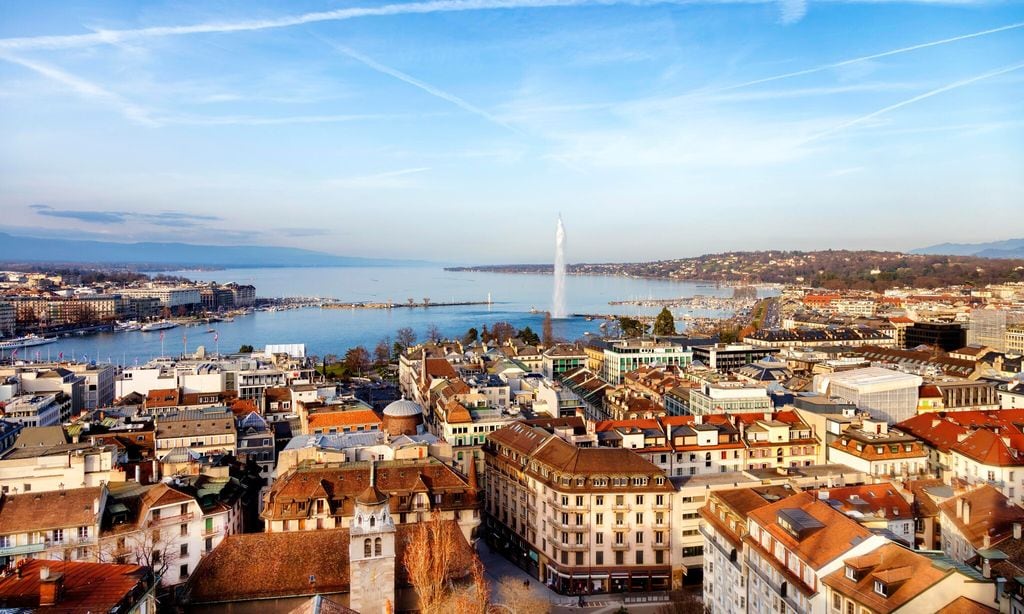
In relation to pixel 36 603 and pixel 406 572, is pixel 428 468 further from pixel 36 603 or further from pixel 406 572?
pixel 36 603

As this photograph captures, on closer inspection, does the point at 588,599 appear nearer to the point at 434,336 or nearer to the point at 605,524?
the point at 605,524

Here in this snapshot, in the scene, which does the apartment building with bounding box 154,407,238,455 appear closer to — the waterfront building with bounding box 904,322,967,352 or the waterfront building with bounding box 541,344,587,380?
the waterfront building with bounding box 541,344,587,380

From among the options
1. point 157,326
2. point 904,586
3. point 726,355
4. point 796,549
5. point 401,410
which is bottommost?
point 157,326

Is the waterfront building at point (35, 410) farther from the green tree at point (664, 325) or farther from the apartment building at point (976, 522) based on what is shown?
the green tree at point (664, 325)

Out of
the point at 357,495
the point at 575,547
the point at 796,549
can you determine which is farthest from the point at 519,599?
the point at 796,549

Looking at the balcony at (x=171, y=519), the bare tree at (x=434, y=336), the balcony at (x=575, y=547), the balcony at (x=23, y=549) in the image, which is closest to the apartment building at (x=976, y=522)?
the balcony at (x=575, y=547)

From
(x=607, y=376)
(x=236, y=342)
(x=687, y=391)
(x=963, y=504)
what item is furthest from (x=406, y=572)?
(x=236, y=342)
